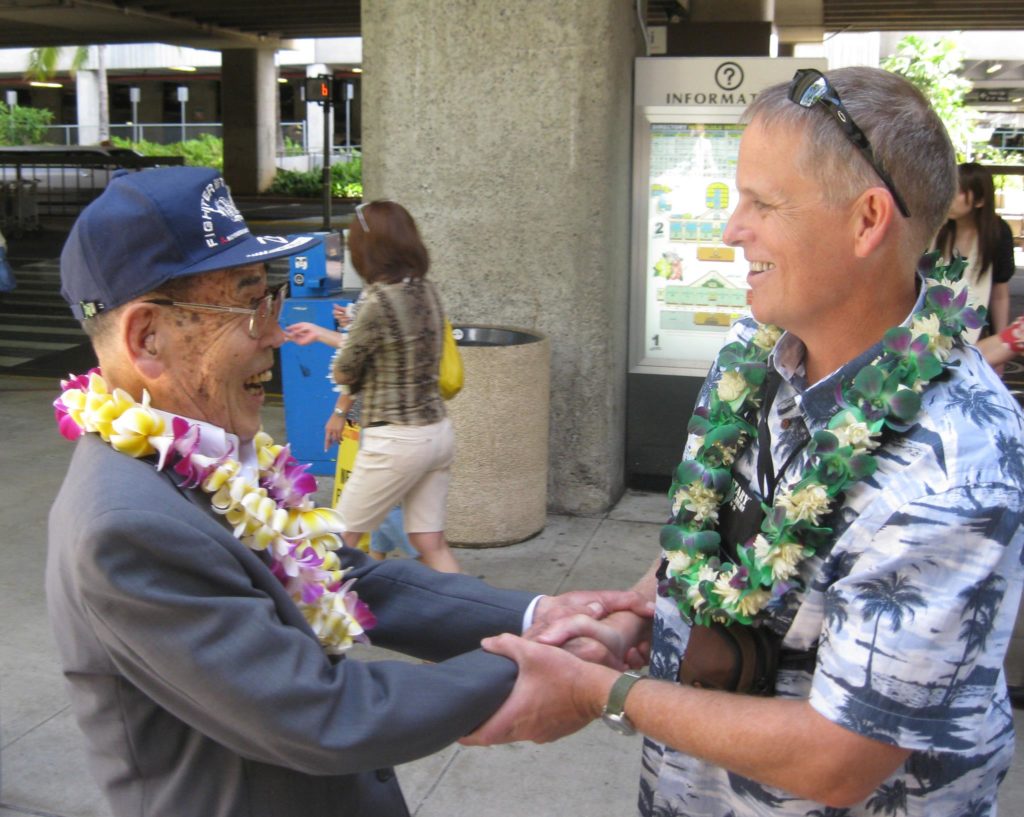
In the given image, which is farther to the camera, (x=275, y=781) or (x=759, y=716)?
(x=275, y=781)

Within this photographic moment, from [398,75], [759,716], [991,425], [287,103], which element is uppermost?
[287,103]

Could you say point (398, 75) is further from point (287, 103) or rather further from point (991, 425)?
point (287, 103)

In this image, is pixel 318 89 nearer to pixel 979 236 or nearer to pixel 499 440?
pixel 499 440

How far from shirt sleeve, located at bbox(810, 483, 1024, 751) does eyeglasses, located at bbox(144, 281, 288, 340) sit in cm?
104

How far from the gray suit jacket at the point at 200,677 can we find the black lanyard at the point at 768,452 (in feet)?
1.93

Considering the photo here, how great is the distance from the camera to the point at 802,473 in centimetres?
173

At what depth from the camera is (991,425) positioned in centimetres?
156

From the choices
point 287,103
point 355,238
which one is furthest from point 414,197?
point 287,103

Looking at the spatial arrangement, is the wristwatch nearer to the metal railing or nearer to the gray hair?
the gray hair

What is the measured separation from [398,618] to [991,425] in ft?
4.09

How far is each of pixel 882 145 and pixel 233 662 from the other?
3.90 feet

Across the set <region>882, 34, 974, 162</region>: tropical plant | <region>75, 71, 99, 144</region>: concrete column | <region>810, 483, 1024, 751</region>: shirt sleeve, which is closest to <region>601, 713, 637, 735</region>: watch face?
<region>810, 483, 1024, 751</region>: shirt sleeve

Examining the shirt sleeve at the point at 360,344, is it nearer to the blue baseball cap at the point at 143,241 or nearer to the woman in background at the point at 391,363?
the woman in background at the point at 391,363

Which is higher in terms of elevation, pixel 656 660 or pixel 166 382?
pixel 166 382
